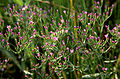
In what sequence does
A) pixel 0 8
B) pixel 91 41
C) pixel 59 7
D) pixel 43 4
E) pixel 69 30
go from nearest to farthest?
pixel 91 41, pixel 69 30, pixel 59 7, pixel 43 4, pixel 0 8

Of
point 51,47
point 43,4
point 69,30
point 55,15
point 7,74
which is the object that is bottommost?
point 7,74

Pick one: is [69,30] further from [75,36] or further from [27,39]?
[27,39]

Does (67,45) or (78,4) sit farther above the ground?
(78,4)

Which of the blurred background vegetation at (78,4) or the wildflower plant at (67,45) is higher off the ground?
the blurred background vegetation at (78,4)

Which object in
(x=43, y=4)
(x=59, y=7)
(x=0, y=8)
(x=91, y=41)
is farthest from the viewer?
(x=0, y=8)

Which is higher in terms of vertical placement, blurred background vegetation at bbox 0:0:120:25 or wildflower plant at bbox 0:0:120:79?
blurred background vegetation at bbox 0:0:120:25

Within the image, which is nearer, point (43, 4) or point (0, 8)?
point (43, 4)

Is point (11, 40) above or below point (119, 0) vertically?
below

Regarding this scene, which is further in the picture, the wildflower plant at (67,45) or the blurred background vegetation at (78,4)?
the blurred background vegetation at (78,4)

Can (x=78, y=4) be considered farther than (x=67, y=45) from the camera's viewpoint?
Yes

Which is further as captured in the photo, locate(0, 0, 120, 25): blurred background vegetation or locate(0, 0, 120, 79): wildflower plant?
locate(0, 0, 120, 25): blurred background vegetation

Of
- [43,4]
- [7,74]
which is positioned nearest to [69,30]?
[43,4]
